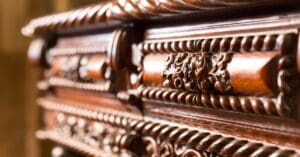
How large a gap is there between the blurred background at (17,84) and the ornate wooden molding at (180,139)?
0.95m

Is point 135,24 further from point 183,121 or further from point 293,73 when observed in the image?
point 293,73

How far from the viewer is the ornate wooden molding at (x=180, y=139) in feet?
1.49

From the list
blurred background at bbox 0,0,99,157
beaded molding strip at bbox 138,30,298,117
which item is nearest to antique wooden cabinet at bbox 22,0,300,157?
beaded molding strip at bbox 138,30,298,117

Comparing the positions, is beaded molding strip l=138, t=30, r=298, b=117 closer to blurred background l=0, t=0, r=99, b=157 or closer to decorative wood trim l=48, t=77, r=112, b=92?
decorative wood trim l=48, t=77, r=112, b=92

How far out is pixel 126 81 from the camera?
701 millimetres

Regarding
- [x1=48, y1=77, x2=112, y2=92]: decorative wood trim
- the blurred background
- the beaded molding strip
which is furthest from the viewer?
the blurred background

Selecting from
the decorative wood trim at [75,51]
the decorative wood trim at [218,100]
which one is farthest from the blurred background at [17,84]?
the decorative wood trim at [218,100]

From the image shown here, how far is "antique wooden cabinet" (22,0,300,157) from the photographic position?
43cm

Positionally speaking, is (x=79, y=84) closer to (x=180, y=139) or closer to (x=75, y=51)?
(x=75, y=51)

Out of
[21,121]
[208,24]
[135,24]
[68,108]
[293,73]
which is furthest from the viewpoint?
[21,121]

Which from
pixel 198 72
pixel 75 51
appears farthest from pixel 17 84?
pixel 198 72

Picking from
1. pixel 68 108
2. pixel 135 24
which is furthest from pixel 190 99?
pixel 68 108

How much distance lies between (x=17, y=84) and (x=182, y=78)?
4.10 ft

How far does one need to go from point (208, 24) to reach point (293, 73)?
137 millimetres
